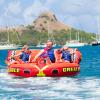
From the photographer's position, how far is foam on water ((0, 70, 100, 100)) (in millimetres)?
17719

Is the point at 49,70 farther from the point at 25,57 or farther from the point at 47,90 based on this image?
the point at 47,90

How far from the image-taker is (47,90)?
19719 millimetres

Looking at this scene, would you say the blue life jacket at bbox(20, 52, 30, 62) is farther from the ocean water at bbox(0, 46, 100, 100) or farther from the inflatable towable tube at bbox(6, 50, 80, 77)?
the ocean water at bbox(0, 46, 100, 100)

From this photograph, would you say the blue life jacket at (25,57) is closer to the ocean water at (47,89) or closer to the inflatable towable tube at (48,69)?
the inflatable towable tube at (48,69)

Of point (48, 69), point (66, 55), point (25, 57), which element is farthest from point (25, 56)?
point (48, 69)

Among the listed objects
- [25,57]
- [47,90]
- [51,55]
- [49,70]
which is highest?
[51,55]

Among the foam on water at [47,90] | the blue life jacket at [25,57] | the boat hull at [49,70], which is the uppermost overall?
the blue life jacket at [25,57]

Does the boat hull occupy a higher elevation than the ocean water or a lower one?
higher

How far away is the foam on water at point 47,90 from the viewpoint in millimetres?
17719

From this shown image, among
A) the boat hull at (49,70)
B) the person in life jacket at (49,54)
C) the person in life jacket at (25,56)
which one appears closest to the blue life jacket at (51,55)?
the person in life jacket at (49,54)

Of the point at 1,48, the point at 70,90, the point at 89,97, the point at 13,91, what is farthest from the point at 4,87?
the point at 1,48

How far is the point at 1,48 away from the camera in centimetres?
16038

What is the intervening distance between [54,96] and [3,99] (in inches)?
77.0

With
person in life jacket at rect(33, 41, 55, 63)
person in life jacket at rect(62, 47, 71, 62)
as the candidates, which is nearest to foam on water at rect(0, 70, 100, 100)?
person in life jacket at rect(33, 41, 55, 63)
